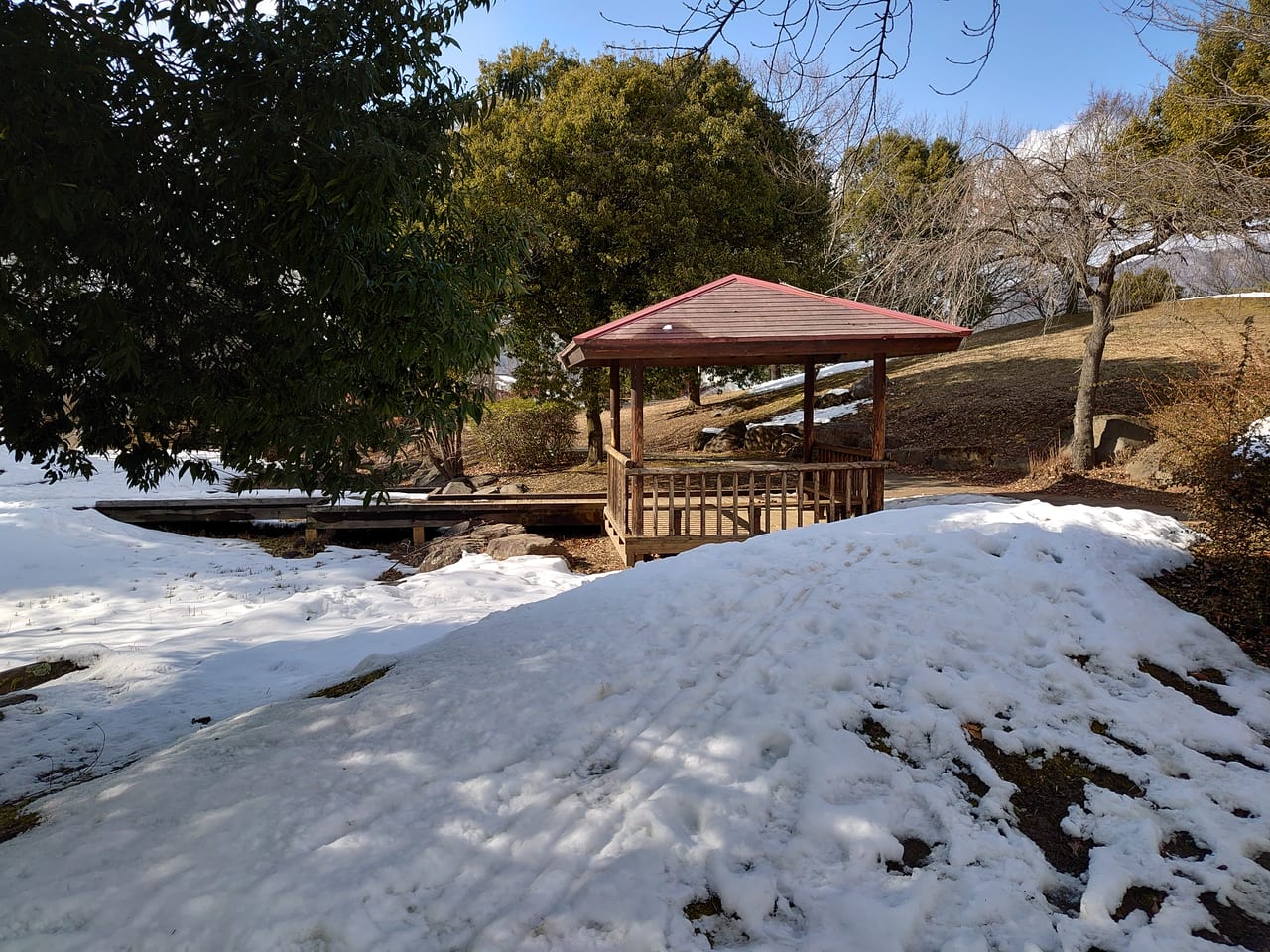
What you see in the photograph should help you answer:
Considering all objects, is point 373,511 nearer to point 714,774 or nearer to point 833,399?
point 714,774

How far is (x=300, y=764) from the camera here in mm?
3219

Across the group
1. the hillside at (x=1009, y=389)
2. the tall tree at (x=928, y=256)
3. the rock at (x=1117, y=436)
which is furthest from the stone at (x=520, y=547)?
the rock at (x=1117, y=436)

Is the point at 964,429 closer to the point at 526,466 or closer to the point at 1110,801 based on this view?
the point at 526,466

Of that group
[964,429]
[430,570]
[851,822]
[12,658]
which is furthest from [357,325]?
[964,429]

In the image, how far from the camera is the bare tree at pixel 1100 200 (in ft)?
Result: 33.9

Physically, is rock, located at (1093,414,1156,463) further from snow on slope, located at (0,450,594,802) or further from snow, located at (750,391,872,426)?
snow on slope, located at (0,450,594,802)

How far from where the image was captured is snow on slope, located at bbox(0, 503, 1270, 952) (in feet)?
7.80

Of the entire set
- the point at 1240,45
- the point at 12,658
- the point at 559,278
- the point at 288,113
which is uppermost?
the point at 1240,45

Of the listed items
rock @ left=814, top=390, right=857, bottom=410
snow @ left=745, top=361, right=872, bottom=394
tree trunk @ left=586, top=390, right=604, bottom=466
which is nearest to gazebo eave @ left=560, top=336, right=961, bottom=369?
tree trunk @ left=586, top=390, right=604, bottom=466

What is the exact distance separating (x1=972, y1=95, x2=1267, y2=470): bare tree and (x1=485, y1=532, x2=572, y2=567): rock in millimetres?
8388

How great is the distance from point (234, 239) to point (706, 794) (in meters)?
2.89

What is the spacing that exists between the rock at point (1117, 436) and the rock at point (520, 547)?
32.4ft

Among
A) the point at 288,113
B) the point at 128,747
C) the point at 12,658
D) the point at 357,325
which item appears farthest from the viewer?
the point at 12,658

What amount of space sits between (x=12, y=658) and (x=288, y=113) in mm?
6332
